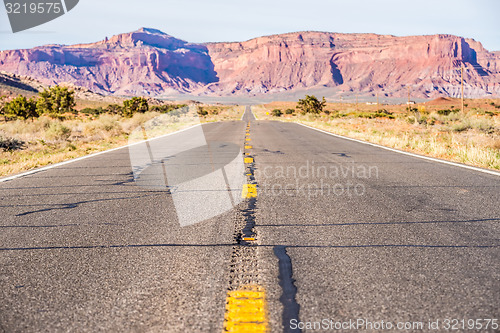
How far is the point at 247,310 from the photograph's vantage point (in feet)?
7.93

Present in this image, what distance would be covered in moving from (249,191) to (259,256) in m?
2.94

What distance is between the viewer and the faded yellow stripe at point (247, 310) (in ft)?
7.31

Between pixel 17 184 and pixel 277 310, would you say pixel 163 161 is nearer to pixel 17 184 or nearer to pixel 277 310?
pixel 17 184

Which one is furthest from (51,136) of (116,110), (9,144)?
(116,110)

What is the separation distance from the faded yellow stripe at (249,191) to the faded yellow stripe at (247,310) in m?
3.16

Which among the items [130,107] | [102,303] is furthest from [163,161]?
[130,107]

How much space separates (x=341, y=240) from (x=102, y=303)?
212 cm

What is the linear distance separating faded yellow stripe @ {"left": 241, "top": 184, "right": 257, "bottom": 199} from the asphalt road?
0.48ft

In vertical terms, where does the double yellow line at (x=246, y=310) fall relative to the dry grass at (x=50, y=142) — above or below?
above

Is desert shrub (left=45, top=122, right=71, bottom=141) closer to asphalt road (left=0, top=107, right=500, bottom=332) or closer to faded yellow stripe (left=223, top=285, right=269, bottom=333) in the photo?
asphalt road (left=0, top=107, right=500, bottom=332)

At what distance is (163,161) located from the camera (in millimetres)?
10336

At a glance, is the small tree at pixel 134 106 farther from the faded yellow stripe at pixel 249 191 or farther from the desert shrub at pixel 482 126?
the faded yellow stripe at pixel 249 191

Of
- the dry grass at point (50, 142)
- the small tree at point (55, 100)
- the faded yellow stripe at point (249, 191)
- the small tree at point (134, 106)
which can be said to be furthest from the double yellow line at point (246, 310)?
the small tree at point (55, 100)

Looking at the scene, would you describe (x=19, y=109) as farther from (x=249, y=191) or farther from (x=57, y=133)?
(x=249, y=191)
